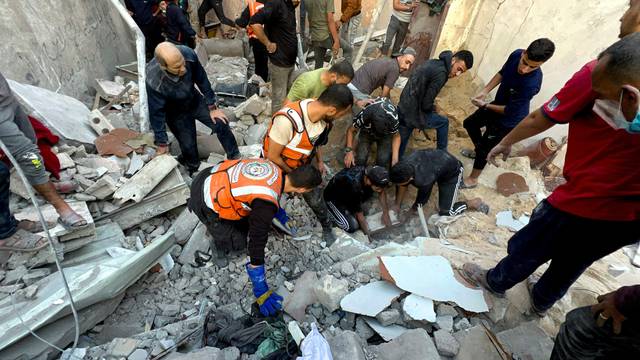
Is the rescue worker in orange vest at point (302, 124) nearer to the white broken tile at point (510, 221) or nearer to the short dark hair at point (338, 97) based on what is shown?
the short dark hair at point (338, 97)

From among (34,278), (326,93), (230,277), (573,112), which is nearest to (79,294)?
(34,278)

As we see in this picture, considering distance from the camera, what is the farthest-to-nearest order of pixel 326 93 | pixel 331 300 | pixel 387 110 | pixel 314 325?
pixel 387 110 < pixel 326 93 < pixel 331 300 < pixel 314 325

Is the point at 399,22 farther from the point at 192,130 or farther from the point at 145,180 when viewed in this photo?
the point at 145,180

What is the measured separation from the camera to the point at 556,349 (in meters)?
1.91

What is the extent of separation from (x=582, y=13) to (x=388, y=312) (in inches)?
190

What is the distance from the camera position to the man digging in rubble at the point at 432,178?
3723mm

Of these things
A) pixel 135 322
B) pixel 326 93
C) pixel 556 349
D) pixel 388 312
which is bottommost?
pixel 135 322

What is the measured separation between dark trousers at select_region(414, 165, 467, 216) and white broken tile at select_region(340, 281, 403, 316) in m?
1.73

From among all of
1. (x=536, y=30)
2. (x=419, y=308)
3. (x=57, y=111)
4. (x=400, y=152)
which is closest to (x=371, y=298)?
(x=419, y=308)

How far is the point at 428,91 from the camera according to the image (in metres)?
4.07

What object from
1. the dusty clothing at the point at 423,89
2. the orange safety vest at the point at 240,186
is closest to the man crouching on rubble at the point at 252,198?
the orange safety vest at the point at 240,186

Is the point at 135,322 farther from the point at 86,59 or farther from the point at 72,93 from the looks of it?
the point at 86,59

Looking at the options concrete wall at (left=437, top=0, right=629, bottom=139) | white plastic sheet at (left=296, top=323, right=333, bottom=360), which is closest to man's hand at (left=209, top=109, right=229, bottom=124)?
white plastic sheet at (left=296, top=323, right=333, bottom=360)

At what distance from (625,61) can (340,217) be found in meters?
2.95
